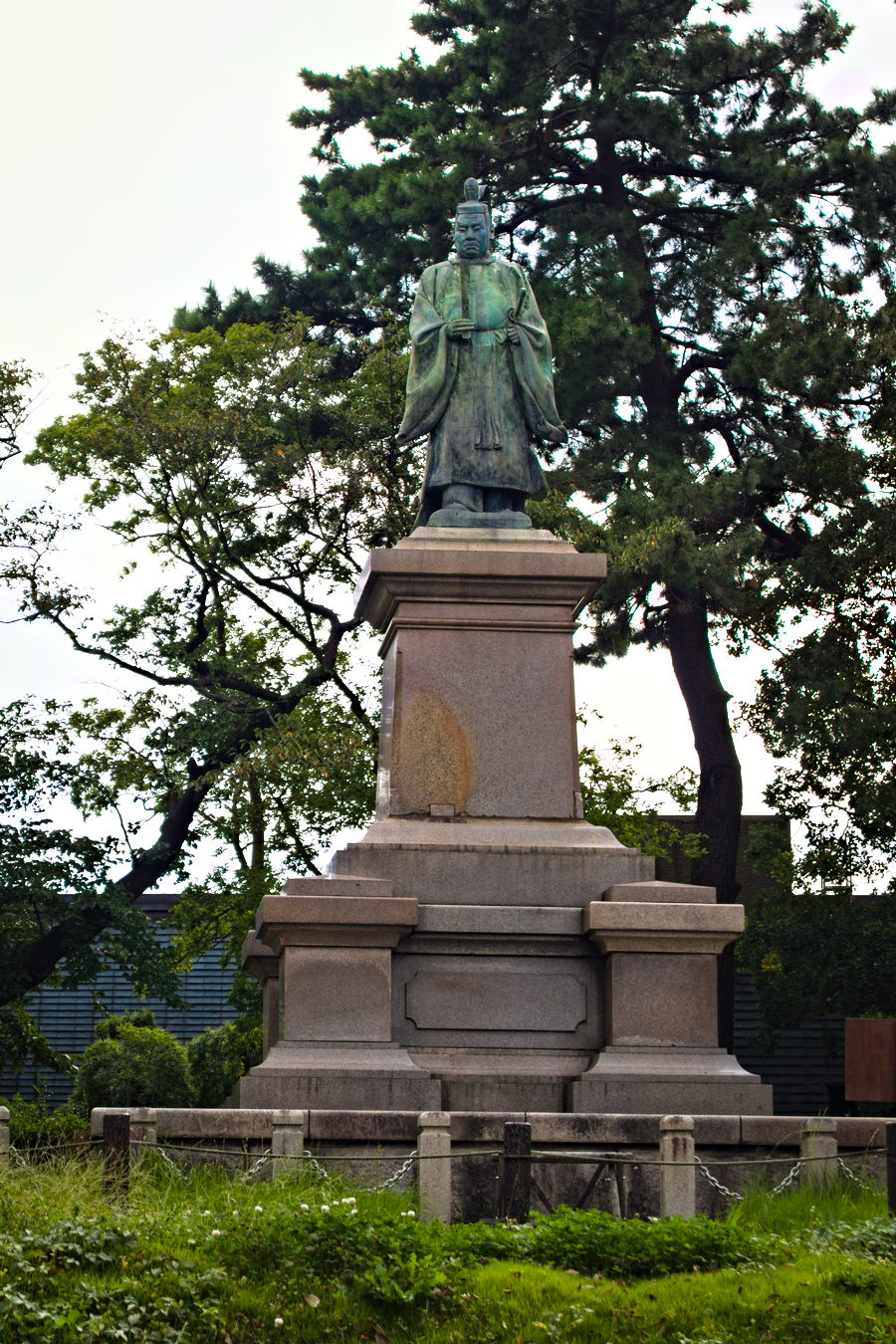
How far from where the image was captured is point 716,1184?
9.39m

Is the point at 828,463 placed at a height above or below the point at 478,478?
above

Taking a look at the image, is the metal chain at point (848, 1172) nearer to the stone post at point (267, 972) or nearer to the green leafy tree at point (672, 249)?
the stone post at point (267, 972)

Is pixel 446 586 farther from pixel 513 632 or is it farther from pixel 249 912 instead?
pixel 249 912

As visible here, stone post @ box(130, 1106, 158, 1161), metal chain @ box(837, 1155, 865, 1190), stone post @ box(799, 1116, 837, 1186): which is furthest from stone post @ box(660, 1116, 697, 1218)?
stone post @ box(130, 1106, 158, 1161)

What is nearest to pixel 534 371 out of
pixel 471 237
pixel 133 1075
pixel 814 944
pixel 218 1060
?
pixel 471 237

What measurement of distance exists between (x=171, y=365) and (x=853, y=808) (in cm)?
1017

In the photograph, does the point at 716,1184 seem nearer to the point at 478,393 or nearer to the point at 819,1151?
the point at 819,1151

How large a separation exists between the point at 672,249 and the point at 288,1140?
787 inches

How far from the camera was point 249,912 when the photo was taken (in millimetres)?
22391

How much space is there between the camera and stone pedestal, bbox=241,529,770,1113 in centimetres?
1101

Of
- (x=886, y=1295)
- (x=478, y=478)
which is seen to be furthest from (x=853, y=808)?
(x=886, y=1295)

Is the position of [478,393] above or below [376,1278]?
above

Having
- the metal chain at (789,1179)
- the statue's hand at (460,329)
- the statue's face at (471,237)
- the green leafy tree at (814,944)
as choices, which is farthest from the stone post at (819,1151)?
the green leafy tree at (814,944)

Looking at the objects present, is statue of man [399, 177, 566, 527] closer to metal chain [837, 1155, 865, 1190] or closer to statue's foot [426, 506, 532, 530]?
statue's foot [426, 506, 532, 530]
